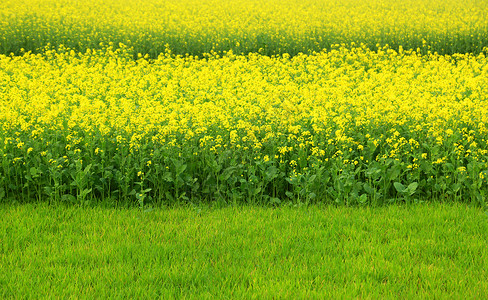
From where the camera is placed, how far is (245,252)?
4672mm

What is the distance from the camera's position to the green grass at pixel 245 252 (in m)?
4.06

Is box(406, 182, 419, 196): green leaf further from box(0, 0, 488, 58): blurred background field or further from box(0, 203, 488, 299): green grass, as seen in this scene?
box(0, 0, 488, 58): blurred background field

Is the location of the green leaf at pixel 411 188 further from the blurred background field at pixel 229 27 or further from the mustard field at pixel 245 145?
the blurred background field at pixel 229 27

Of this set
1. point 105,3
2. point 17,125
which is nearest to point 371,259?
point 17,125

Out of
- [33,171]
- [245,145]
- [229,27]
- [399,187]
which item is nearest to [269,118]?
[245,145]

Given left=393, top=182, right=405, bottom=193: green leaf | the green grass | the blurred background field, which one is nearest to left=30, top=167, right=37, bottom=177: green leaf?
the green grass

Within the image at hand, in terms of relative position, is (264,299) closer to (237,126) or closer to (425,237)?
(425,237)

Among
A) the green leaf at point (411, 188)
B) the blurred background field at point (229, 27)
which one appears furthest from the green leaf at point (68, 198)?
the blurred background field at point (229, 27)

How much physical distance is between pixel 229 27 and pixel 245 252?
51.6 feet

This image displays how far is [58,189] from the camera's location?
19.7ft

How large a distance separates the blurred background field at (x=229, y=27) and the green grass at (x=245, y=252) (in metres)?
11.4

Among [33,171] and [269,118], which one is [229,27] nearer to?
[269,118]

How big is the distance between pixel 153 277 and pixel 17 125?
3.97 metres

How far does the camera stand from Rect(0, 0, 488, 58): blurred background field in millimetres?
16922
